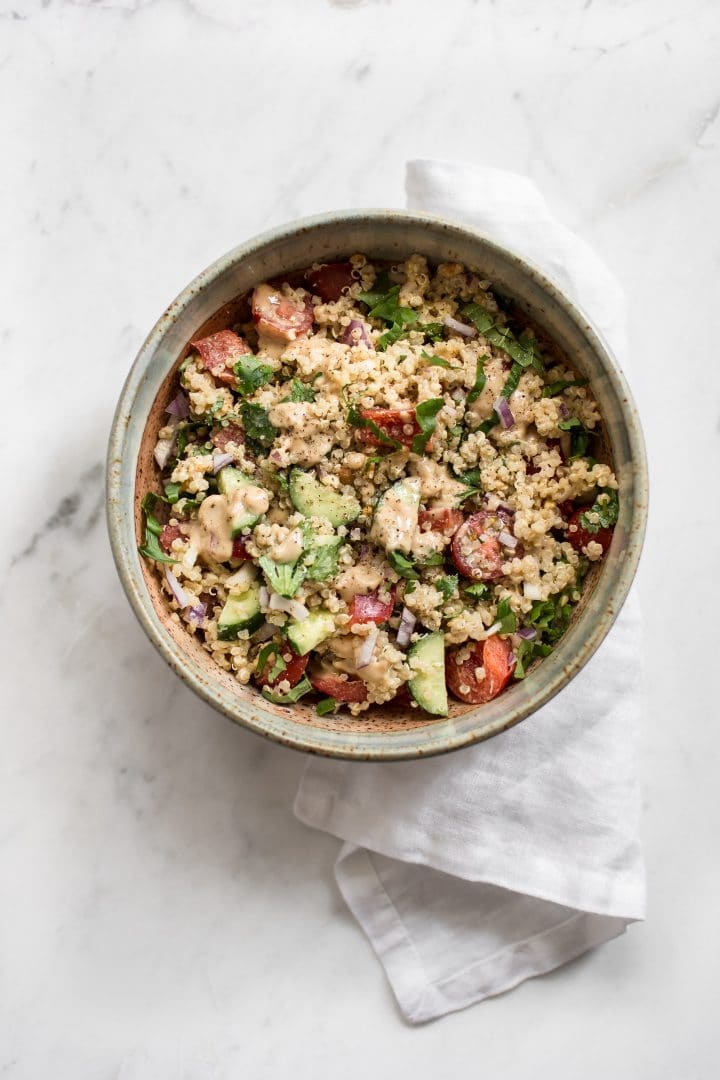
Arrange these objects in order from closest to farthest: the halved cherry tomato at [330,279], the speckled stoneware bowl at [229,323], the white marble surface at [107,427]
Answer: the speckled stoneware bowl at [229,323] → the halved cherry tomato at [330,279] → the white marble surface at [107,427]

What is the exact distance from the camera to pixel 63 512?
2.73 m

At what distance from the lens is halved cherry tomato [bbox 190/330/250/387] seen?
7.28 ft

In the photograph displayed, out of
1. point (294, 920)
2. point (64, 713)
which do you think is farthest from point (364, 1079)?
point (64, 713)

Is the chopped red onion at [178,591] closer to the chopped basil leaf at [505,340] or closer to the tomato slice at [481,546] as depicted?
the tomato slice at [481,546]

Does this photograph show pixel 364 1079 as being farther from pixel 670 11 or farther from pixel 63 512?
pixel 670 11

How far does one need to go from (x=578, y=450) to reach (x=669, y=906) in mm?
1454

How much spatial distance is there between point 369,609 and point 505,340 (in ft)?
2.35

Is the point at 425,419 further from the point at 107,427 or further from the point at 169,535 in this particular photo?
the point at 107,427

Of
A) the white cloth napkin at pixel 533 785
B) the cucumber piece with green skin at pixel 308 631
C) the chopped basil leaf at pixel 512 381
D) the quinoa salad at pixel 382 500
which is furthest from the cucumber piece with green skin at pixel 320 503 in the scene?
the white cloth napkin at pixel 533 785

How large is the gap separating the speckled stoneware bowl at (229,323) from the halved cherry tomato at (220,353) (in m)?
0.03

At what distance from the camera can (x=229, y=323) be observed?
2.29 metres

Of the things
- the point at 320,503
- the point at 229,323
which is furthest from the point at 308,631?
the point at 229,323

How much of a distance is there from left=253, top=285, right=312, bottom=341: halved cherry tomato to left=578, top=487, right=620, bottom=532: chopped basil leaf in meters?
0.79

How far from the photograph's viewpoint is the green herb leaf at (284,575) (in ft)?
6.85
